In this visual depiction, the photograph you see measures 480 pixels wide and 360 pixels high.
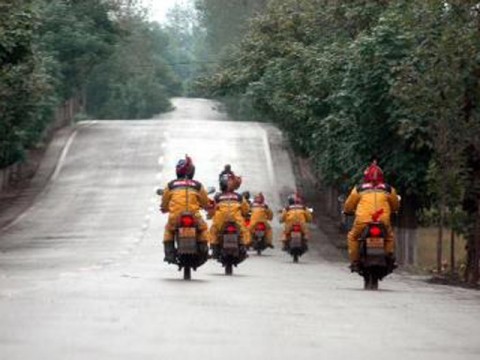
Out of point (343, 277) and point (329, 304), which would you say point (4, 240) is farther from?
point (329, 304)

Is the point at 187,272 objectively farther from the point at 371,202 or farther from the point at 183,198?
the point at 371,202

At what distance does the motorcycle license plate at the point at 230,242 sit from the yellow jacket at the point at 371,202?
9.28ft

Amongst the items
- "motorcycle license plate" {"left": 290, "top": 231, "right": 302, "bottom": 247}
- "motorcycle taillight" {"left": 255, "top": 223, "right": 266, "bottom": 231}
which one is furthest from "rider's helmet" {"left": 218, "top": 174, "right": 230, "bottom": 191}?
"motorcycle taillight" {"left": 255, "top": 223, "right": 266, "bottom": 231}

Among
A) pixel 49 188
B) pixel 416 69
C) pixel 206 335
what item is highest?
pixel 416 69

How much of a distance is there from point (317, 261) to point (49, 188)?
23.2m

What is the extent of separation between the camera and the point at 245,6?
3012 inches

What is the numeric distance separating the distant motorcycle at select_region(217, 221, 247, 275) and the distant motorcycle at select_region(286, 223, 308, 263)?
329 inches

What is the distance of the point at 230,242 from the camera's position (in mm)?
20625

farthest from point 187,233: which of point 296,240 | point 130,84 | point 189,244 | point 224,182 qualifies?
point 130,84

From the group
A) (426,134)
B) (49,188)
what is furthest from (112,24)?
(426,134)

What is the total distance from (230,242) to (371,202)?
136 inches

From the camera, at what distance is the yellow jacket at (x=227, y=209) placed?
2098 centimetres

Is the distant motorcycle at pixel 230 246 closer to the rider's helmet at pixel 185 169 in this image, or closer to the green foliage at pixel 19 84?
the rider's helmet at pixel 185 169

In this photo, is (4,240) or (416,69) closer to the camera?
(416,69)
